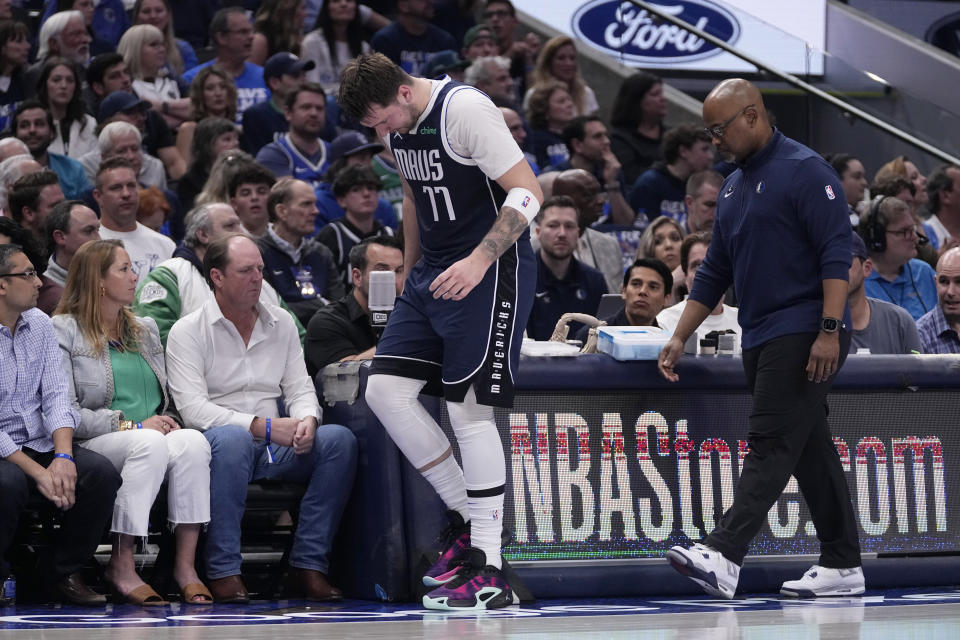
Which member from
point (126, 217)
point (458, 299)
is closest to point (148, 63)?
point (126, 217)

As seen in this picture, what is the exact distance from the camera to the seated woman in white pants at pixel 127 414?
5.74 meters

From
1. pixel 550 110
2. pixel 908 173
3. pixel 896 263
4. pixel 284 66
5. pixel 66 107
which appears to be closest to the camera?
pixel 896 263

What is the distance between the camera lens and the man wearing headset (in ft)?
30.3

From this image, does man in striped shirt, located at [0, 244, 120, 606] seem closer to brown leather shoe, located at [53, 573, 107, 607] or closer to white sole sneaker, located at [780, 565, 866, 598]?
brown leather shoe, located at [53, 573, 107, 607]

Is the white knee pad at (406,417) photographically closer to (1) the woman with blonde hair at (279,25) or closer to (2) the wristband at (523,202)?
(2) the wristband at (523,202)

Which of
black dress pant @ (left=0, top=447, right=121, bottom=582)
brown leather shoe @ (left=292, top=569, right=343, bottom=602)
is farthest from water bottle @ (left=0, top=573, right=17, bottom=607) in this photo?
brown leather shoe @ (left=292, top=569, right=343, bottom=602)

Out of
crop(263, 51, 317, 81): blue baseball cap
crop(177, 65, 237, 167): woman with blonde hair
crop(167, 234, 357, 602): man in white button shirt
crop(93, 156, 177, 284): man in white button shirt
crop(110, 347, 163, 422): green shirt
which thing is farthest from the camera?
crop(263, 51, 317, 81): blue baseball cap

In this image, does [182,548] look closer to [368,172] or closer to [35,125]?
[368,172]

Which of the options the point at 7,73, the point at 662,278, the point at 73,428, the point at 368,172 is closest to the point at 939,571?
the point at 662,278

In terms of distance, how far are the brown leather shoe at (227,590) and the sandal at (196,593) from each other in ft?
0.24

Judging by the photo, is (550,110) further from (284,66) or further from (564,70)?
(284,66)

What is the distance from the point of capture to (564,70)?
1335 cm

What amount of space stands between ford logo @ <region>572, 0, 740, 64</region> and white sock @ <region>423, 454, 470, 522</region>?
978 centimetres

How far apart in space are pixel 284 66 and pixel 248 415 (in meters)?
6.30
